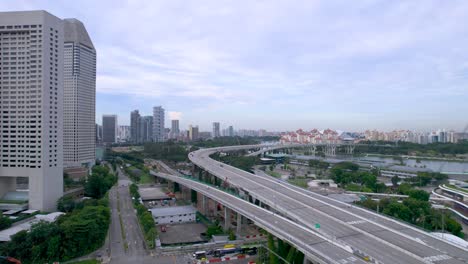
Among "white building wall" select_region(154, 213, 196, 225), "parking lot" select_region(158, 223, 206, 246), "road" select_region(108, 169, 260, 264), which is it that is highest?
"road" select_region(108, 169, 260, 264)

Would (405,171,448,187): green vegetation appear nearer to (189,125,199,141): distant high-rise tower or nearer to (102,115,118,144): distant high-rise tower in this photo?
(102,115,118,144): distant high-rise tower

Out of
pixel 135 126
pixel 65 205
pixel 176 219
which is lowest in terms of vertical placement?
pixel 176 219

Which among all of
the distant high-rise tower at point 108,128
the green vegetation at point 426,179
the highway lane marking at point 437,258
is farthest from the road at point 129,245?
the distant high-rise tower at point 108,128

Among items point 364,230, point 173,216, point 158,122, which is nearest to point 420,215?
point 364,230

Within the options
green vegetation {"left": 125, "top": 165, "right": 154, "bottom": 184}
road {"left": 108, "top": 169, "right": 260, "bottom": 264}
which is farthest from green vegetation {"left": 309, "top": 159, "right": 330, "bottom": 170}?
road {"left": 108, "top": 169, "right": 260, "bottom": 264}

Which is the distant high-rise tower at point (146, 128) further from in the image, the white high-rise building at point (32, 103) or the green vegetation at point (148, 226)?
the green vegetation at point (148, 226)

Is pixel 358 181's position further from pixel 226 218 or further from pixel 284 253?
pixel 284 253
